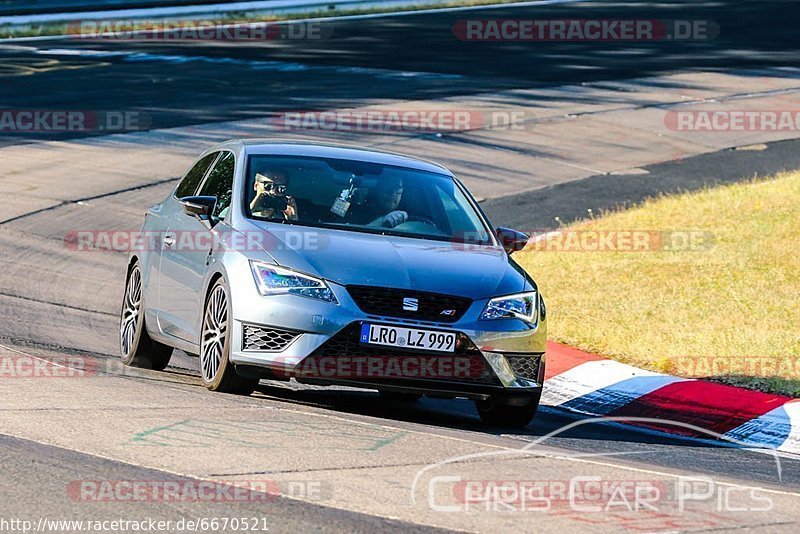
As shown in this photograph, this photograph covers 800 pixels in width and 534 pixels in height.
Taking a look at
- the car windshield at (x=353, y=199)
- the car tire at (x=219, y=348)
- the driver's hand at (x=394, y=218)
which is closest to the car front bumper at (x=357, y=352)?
the car tire at (x=219, y=348)

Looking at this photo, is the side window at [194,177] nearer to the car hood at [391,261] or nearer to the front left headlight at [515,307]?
the car hood at [391,261]

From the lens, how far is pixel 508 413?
8891 mm

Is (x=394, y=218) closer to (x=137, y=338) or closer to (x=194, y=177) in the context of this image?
(x=194, y=177)

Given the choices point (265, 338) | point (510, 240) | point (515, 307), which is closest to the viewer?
point (265, 338)

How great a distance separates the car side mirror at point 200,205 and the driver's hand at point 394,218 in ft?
3.58

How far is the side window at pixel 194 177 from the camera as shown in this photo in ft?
34.2

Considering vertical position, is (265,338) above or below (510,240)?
below

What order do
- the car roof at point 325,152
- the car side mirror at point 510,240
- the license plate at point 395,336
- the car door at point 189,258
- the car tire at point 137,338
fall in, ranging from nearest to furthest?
1. the license plate at point 395,336
2. the car door at point 189,258
3. the car side mirror at point 510,240
4. the car roof at point 325,152
5. the car tire at point 137,338

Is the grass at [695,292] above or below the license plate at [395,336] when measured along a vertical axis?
below

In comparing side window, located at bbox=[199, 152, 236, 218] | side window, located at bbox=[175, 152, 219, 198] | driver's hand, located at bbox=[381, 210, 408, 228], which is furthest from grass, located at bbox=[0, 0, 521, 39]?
driver's hand, located at bbox=[381, 210, 408, 228]

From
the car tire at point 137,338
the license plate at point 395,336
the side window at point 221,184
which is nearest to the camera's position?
the license plate at point 395,336

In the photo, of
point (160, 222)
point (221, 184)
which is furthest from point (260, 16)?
point (221, 184)

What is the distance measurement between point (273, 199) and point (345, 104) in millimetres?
16333

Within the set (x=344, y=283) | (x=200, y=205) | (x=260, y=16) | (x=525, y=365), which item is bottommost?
(x=525, y=365)
